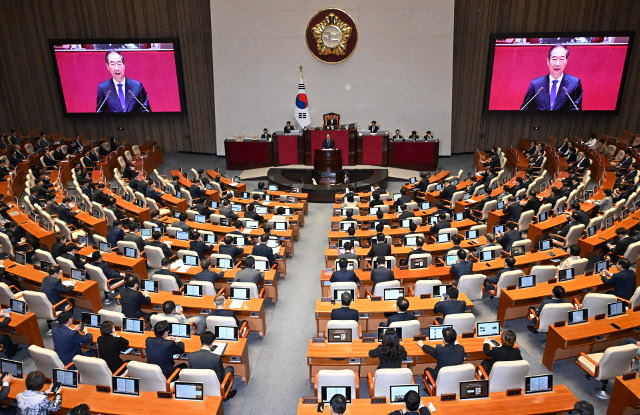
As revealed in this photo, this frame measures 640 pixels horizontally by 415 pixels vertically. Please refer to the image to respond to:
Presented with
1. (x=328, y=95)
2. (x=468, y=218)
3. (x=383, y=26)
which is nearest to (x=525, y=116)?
(x=383, y=26)

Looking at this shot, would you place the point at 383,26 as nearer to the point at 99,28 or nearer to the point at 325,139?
the point at 325,139

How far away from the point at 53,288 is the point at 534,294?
897 centimetres

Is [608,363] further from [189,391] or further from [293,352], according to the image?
[189,391]

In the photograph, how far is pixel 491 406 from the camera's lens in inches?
246

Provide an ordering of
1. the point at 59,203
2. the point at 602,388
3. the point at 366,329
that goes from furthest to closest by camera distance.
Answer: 1. the point at 59,203
2. the point at 366,329
3. the point at 602,388

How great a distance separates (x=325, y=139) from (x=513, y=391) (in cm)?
1477

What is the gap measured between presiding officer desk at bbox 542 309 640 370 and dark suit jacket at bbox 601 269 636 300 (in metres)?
0.81

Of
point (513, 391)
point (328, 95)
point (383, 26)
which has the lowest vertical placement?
point (513, 391)

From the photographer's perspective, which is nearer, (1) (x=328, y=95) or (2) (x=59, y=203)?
(2) (x=59, y=203)

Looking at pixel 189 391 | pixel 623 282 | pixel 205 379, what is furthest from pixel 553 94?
pixel 189 391

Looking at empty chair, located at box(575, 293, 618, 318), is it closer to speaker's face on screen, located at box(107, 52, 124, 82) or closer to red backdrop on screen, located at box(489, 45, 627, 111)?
red backdrop on screen, located at box(489, 45, 627, 111)

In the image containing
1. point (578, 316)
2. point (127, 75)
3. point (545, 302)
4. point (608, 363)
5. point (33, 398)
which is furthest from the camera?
point (127, 75)

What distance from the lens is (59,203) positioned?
14.5 m

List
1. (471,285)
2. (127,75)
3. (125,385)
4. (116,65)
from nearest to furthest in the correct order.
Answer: (125,385) → (471,285) → (116,65) → (127,75)
